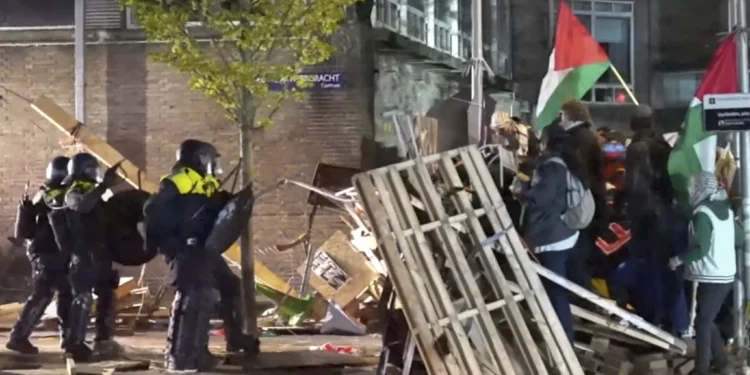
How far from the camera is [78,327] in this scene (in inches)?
391

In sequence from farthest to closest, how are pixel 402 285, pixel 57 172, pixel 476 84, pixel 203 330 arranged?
pixel 476 84 < pixel 57 172 < pixel 203 330 < pixel 402 285

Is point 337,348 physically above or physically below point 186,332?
below

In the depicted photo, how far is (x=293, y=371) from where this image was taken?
924 centimetres

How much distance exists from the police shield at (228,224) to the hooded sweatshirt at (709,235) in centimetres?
394

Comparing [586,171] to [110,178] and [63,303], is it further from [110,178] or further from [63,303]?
[63,303]

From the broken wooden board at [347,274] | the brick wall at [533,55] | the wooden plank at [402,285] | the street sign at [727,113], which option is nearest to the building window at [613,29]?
the brick wall at [533,55]

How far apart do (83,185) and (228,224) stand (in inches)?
72.6

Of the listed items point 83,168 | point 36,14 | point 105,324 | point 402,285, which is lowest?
point 105,324

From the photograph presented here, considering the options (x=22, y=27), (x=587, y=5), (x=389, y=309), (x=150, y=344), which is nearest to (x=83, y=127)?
(x=22, y=27)

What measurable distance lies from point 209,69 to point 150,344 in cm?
325

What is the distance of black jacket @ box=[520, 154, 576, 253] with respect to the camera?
8062mm

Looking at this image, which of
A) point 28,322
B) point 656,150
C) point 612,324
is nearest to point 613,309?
point 612,324

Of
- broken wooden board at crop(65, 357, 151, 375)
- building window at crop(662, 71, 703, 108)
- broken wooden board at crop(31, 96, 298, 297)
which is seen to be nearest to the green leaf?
broken wooden board at crop(65, 357, 151, 375)

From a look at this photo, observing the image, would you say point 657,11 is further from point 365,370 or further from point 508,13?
point 365,370
